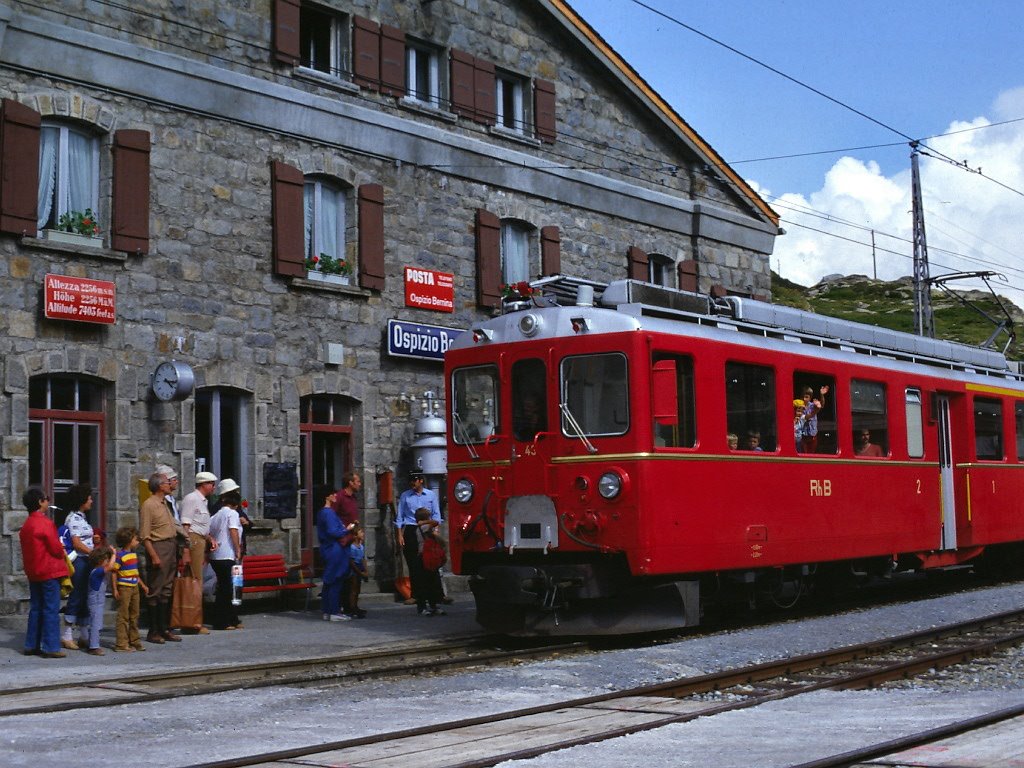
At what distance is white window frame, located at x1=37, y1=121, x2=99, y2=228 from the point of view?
1585 cm

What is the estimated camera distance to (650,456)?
12.5 m

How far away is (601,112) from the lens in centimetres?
2361

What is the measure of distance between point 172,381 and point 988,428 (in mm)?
10204

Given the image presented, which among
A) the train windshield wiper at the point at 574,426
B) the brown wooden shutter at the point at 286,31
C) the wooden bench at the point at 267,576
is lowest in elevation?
the wooden bench at the point at 267,576

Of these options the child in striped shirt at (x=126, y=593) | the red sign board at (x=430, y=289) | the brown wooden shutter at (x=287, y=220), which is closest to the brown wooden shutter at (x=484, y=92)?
the red sign board at (x=430, y=289)

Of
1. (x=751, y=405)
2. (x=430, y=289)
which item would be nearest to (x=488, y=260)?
(x=430, y=289)

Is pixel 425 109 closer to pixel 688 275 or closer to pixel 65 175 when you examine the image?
pixel 65 175

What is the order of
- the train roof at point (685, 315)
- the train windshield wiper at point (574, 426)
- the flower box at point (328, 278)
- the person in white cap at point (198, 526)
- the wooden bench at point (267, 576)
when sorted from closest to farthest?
the train windshield wiper at point (574, 426)
the train roof at point (685, 315)
the person in white cap at point (198, 526)
the wooden bench at point (267, 576)
the flower box at point (328, 278)

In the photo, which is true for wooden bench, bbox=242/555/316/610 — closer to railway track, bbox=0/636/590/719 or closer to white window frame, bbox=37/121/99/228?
railway track, bbox=0/636/590/719

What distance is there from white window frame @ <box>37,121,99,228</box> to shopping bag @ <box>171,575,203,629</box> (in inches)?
168

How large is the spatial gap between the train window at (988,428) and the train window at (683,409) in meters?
6.67

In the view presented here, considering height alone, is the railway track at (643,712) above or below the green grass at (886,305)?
below

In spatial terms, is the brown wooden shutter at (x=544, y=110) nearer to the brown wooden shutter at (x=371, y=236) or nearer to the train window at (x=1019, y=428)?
the brown wooden shutter at (x=371, y=236)

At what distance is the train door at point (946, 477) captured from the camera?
1739 cm
